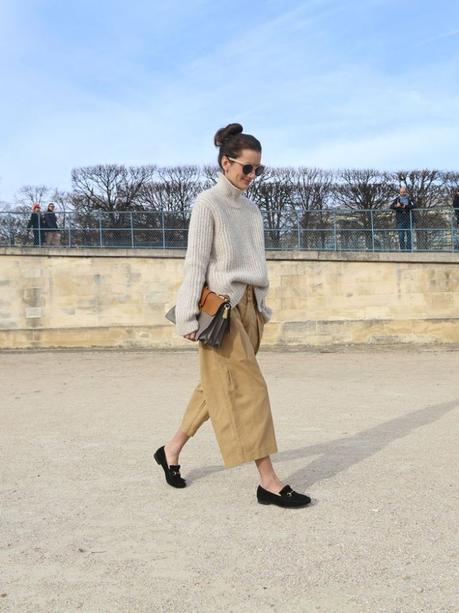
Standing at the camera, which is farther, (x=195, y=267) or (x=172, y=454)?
(x=172, y=454)

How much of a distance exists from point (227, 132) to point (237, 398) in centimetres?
137

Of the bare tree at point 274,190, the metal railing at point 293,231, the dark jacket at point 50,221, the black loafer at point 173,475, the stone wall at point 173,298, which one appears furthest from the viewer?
the bare tree at point 274,190

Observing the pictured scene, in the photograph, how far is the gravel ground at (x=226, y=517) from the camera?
2.59m

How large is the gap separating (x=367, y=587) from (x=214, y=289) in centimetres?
168

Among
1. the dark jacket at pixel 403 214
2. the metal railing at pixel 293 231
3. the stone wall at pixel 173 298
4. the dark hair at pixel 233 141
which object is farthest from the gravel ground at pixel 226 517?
the dark jacket at pixel 403 214

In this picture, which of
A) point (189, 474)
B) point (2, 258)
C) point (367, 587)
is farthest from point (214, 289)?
point (2, 258)

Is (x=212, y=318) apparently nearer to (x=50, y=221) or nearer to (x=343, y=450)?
(x=343, y=450)

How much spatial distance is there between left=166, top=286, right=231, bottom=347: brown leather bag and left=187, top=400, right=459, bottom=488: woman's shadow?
1053 mm

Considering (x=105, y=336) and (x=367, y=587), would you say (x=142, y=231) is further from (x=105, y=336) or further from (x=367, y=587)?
(x=367, y=587)

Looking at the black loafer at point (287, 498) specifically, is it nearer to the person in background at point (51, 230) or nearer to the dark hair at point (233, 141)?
the dark hair at point (233, 141)

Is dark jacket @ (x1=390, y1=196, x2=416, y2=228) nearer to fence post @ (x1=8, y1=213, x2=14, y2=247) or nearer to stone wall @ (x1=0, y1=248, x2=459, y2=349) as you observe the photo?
stone wall @ (x1=0, y1=248, x2=459, y2=349)

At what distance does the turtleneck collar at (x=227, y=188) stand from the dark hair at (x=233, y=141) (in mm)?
93

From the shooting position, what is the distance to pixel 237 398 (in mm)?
3752

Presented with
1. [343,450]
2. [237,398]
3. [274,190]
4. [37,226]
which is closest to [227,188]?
[237,398]
